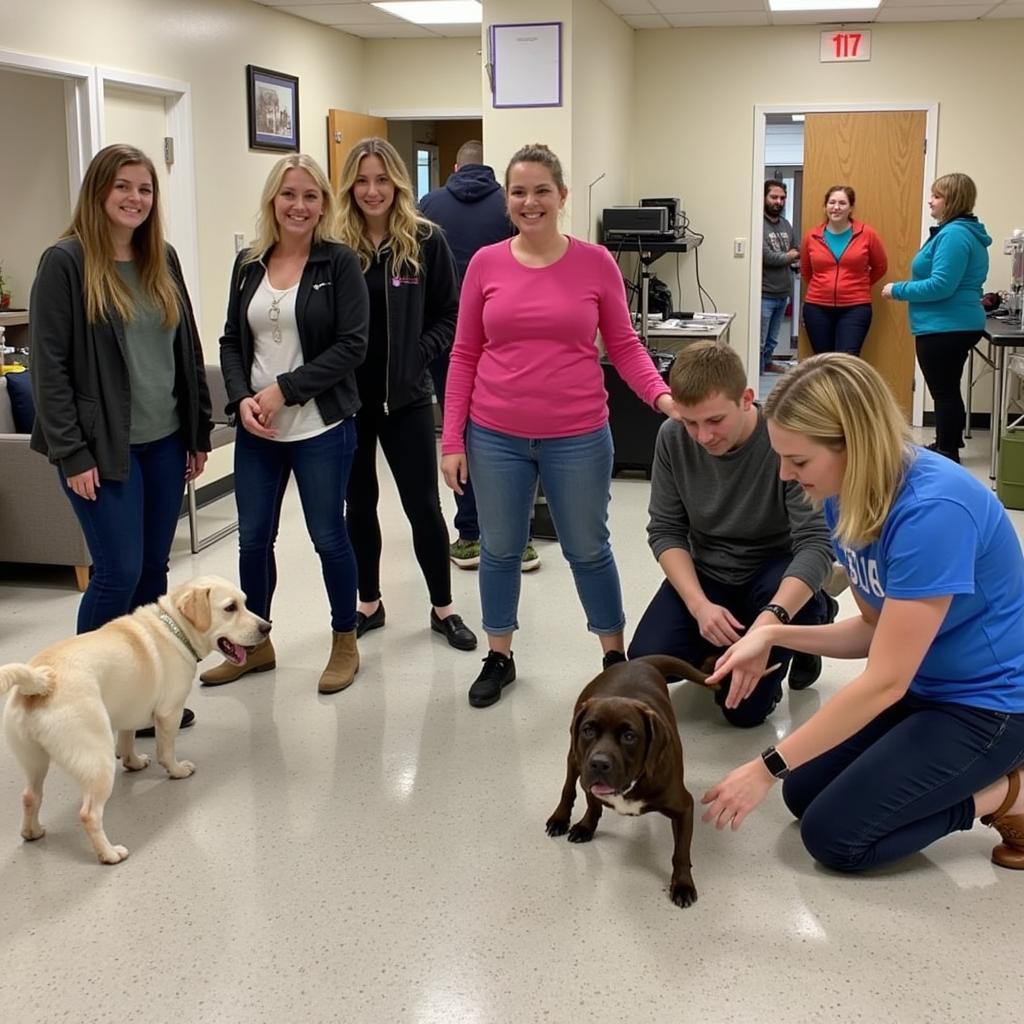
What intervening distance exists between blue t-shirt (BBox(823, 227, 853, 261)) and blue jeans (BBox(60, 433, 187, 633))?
5.31 metres

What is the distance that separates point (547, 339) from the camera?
2.88 m

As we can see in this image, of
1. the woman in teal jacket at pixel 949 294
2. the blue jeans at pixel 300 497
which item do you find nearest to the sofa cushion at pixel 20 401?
the blue jeans at pixel 300 497

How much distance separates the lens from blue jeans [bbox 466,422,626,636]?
2955mm

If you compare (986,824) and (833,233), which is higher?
(833,233)

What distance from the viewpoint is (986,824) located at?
2.28 m

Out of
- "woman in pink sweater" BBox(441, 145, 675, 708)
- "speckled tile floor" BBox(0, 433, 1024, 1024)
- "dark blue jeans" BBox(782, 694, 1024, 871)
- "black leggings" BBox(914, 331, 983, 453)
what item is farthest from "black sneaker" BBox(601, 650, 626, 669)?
"black leggings" BBox(914, 331, 983, 453)

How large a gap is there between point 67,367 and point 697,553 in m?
1.59

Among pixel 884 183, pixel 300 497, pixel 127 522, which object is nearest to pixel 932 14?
pixel 884 183

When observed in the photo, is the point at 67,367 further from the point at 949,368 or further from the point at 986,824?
the point at 949,368

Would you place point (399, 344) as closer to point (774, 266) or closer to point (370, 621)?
point (370, 621)

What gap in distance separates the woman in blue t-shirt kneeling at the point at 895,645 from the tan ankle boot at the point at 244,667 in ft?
5.33

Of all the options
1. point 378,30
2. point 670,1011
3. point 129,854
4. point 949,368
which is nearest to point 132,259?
point 129,854

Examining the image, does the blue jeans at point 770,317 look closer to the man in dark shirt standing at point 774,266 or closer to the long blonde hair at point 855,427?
the man in dark shirt standing at point 774,266

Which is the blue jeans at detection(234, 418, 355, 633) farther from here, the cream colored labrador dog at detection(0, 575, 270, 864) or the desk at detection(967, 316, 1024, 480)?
Result: the desk at detection(967, 316, 1024, 480)
